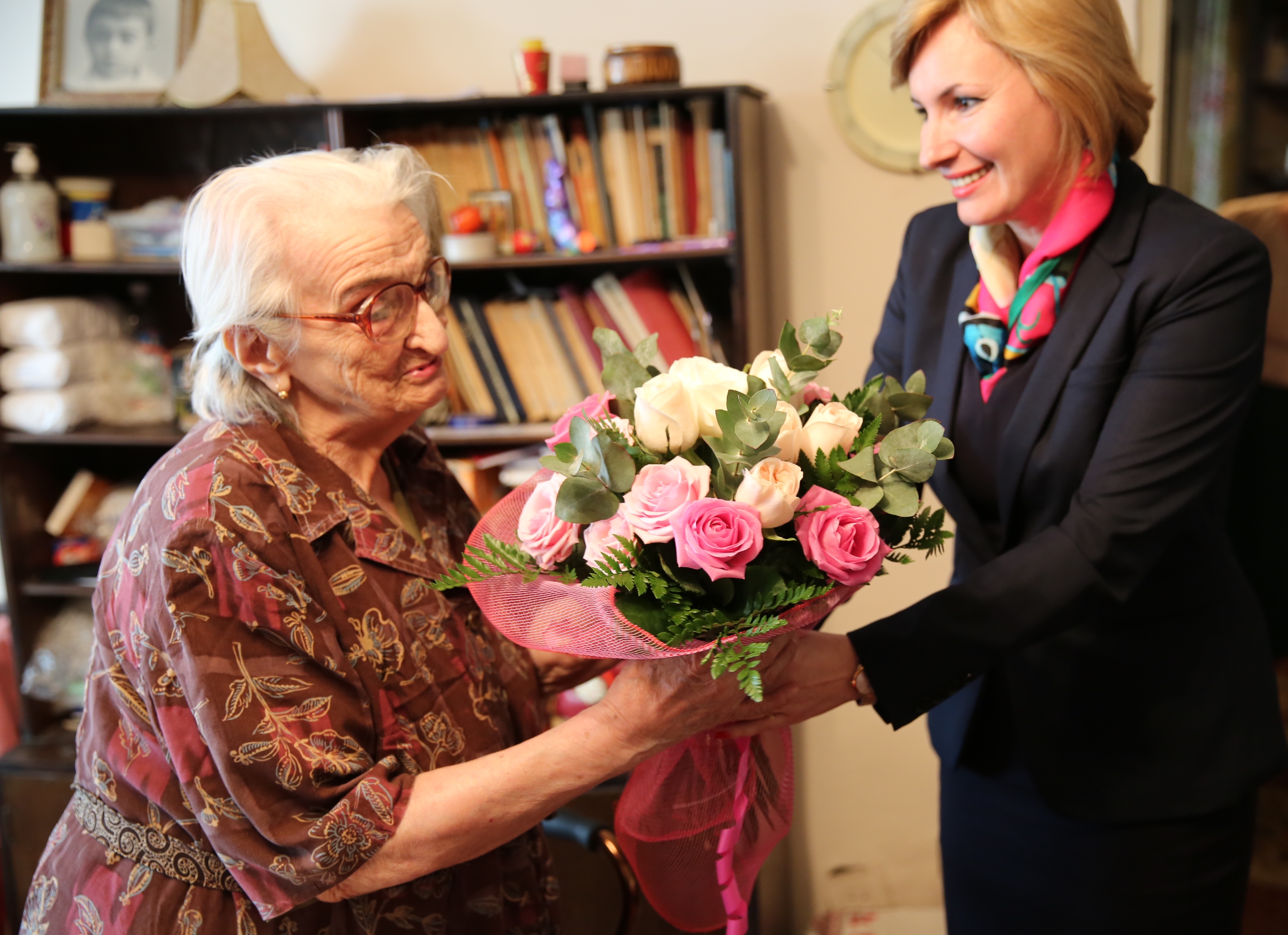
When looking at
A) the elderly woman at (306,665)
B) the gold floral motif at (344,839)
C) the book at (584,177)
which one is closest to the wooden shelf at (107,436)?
the book at (584,177)

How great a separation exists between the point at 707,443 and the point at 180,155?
246 centimetres

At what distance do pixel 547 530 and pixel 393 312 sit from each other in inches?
17.8

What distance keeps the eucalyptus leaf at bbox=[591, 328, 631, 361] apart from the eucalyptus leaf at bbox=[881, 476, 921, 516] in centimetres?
31

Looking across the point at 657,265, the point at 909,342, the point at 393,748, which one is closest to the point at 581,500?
the point at 393,748

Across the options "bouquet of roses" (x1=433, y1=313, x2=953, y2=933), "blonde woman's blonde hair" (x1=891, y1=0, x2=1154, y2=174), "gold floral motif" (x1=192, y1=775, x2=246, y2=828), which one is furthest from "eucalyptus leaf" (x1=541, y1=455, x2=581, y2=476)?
"blonde woman's blonde hair" (x1=891, y1=0, x2=1154, y2=174)

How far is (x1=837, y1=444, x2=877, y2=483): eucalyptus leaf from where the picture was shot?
1.02 m

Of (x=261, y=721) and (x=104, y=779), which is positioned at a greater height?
(x=261, y=721)

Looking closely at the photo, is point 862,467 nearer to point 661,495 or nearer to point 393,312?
point 661,495

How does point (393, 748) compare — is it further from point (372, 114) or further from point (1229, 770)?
point (372, 114)

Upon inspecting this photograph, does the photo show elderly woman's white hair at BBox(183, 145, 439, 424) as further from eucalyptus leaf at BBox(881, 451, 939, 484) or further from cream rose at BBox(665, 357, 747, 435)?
eucalyptus leaf at BBox(881, 451, 939, 484)

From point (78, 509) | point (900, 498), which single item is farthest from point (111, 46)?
point (900, 498)

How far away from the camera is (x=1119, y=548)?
1.34 meters

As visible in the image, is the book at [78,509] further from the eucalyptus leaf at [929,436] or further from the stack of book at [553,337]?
the eucalyptus leaf at [929,436]

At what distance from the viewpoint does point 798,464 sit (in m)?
1.05
